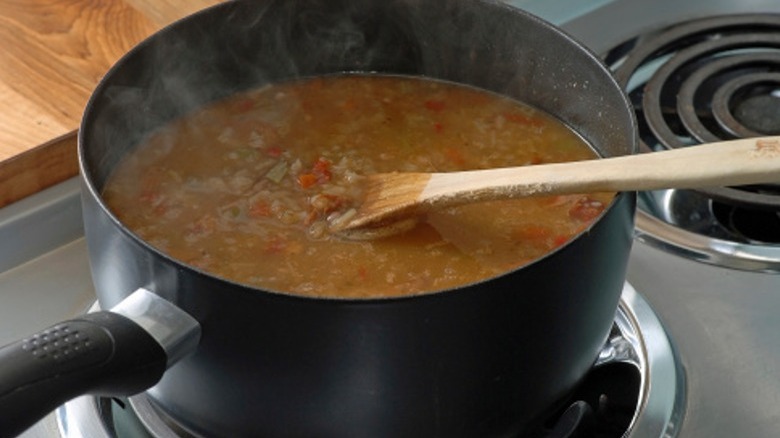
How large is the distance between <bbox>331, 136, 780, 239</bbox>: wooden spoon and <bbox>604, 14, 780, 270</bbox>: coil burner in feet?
0.94

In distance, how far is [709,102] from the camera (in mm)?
1336

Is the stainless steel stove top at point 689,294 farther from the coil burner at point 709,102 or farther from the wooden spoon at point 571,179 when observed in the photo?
the wooden spoon at point 571,179

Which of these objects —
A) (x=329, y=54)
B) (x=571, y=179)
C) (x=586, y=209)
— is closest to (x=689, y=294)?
(x=586, y=209)

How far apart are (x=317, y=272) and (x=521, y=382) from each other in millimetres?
205

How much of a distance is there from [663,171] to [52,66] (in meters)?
0.70

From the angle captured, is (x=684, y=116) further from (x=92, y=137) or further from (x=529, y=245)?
(x=92, y=137)

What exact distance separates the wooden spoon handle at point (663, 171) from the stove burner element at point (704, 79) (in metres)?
0.33

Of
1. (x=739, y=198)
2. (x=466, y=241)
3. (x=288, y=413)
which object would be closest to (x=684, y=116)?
(x=739, y=198)

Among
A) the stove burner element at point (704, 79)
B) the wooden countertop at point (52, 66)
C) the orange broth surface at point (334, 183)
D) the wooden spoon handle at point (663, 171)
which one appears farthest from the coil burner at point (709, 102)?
the wooden countertop at point (52, 66)

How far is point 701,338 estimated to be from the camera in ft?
3.59

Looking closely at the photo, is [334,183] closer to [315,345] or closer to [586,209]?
[586,209]

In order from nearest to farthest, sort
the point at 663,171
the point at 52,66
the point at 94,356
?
the point at 94,356 < the point at 663,171 < the point at 52,66

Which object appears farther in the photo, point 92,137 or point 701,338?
point 701,338

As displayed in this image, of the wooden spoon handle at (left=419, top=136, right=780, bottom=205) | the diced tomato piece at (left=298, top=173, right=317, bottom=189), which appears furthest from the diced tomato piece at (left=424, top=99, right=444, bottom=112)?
the wooden spoon handle at (left=419, top=136, right=780, bottom=205)
